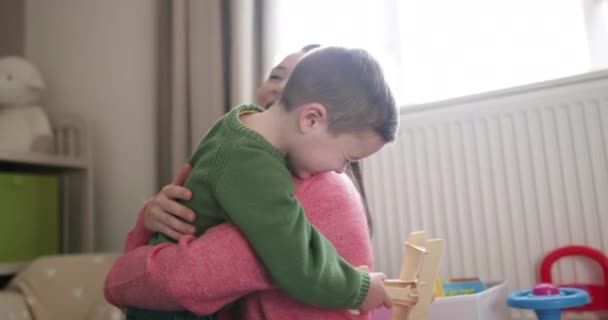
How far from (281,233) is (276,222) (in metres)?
0.02

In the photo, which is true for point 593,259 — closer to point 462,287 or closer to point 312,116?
point 462,287

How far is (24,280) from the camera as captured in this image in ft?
5.38

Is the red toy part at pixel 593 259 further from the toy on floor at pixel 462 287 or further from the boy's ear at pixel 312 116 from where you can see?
the boy's ear at pixel 312 116

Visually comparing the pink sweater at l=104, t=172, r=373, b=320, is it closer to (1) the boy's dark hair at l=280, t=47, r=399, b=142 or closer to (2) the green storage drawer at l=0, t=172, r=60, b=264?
(1) the boy's dark hair at l=280, t=47, r=399, b=142

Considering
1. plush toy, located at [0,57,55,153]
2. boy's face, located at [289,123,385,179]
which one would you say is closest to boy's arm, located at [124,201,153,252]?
boy's face, located at [289,123,385,179]

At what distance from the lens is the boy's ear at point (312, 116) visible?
2.69ft

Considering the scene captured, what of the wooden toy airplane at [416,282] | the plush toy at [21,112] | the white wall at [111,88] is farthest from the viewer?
the white wall at [111,88]

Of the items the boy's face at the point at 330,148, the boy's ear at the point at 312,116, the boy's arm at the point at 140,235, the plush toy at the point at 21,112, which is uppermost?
the plush toy at the point at 21,112

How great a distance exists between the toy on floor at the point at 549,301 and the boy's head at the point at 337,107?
0.57m

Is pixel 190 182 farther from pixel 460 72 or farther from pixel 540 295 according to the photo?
Answer: pixel 460 72

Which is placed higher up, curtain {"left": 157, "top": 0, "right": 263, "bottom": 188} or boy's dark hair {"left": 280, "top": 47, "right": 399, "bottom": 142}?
curtain {"left": 157, "top": 0, "right": 263, "bottom": 188}

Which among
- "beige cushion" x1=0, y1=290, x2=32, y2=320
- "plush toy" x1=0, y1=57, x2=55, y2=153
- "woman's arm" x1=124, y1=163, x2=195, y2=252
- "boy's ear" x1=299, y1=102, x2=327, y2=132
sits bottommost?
"beige cushion" x1=0, y1=290, x2=32, y2=320

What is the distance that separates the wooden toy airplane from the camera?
850 mm

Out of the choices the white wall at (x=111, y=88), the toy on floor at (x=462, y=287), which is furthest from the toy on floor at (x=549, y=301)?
the white wall at (x=111, y=88)
